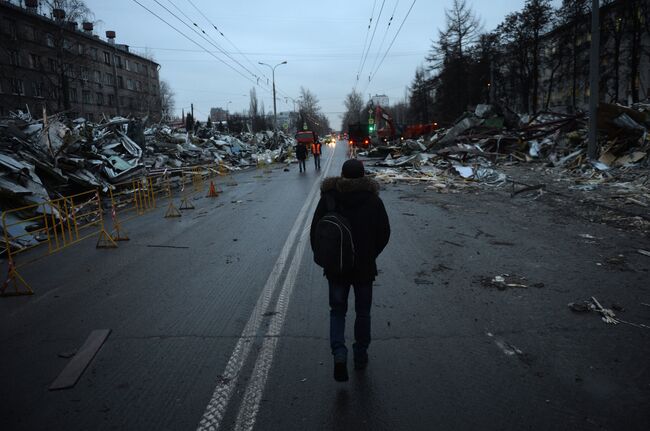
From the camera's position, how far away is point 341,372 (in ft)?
11.3

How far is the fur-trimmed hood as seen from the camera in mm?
3479

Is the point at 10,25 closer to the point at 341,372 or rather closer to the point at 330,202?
the point at 330,202

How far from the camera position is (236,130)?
221ft

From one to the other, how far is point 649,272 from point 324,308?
14.3ft

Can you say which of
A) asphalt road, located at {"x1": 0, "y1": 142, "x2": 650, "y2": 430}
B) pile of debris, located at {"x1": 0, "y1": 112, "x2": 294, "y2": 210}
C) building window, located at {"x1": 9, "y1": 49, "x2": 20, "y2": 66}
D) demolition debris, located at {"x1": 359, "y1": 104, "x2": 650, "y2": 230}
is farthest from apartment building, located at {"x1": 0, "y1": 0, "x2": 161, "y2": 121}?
asphalt road, located at {"x1": 0, "y1": 142, "x2": 650, "y2": 430}

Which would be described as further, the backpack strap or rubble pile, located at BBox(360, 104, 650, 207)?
rubble pile, located at BBox(360, 104, 650, 207)

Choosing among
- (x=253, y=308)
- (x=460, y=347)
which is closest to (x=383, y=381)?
(x=460, y=347)

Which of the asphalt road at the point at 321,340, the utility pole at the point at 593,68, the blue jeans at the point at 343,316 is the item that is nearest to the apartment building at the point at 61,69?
the asphalt road at the point at 321,340

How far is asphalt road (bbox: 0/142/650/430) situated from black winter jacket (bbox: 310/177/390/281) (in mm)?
869

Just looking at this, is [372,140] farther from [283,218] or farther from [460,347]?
[460,347]

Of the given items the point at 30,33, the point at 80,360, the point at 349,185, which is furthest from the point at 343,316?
the point at 30,33

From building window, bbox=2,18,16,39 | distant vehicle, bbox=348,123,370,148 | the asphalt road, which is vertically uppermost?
building window, bbox=2,18,16,39

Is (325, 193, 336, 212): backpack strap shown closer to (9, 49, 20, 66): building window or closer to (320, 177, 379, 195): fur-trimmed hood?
(320, 177, 379, 195): fur-trimmed hood

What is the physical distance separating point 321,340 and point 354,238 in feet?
4.00
